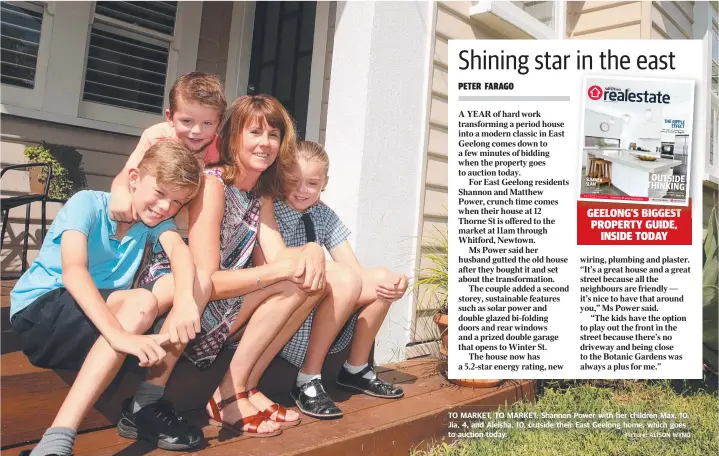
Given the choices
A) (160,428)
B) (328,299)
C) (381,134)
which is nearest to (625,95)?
(381,134)

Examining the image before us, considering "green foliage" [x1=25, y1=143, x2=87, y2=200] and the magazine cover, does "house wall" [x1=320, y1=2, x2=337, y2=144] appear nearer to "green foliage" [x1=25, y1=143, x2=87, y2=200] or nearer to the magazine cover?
"green foliage" [x1=25, y1=143, x2=87, y2=200]

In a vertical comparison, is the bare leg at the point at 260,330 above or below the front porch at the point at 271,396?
above

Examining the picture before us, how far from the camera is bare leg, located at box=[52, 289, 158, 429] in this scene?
1.36 metres

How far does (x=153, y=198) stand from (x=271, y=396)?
976mm

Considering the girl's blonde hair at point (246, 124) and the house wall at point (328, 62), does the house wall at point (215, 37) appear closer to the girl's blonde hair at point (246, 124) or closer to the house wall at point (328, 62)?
the house wall at point (328, 62)

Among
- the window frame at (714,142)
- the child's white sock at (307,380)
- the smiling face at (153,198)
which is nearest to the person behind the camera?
the smiling face at (153,198)

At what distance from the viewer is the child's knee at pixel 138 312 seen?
1.46 meters

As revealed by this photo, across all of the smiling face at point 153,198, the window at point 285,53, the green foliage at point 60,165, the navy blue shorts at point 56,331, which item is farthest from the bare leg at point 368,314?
the green foliage at point 60,165

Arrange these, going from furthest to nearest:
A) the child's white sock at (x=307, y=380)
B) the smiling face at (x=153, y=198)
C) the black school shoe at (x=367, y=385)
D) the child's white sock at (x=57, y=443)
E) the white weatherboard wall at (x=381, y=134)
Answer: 1. the white weatherboard wall at (x=381, y=134)
2. the black school shoe at (x=367, y=385)
3. the child's white sock at (x=307, y=380)
4. the smiling face at (x=153, y=198)
5. the child's white sock at (x=57, y=443)

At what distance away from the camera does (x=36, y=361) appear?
1.53 meters

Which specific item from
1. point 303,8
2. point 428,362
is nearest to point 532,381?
point 428,362

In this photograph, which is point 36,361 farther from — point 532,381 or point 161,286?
point 532,381

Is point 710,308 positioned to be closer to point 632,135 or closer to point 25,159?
point 632,135

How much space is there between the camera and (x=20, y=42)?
319 centimetres
